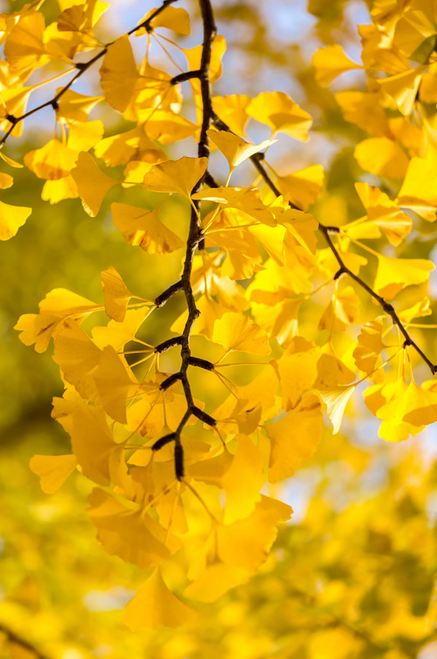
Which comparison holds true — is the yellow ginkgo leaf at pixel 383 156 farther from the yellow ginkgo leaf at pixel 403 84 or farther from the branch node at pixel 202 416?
the branch node at pixel 202 416

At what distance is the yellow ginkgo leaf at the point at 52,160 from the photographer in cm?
51

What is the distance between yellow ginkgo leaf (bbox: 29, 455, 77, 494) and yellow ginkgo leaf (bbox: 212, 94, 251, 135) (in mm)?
316

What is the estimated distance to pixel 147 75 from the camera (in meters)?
0.49

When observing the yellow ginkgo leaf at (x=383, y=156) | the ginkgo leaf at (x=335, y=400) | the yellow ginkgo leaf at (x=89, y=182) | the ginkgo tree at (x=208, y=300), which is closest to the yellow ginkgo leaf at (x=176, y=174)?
the ginkgo tree at (x=208, y=300)

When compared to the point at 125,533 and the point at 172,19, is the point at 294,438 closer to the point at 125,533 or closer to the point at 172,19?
the point at 125,533

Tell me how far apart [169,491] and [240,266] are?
7.4 inches

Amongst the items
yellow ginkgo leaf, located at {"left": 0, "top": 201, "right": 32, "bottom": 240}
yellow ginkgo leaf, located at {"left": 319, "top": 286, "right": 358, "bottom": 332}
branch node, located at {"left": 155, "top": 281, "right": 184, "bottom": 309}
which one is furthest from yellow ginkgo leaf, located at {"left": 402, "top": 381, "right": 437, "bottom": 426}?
yellow ginkgo leaf, located at {"left": 0, "top": 201, "right": 32, "bottom": 240}

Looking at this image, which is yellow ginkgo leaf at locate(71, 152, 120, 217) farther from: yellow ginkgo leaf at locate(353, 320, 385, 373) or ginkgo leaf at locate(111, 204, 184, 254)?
yellow ginkgo leaf at locate(353, 320, 385, 373)

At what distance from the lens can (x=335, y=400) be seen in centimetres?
43

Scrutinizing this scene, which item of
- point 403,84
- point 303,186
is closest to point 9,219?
point 303,186

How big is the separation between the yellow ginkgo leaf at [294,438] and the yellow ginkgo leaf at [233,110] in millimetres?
268

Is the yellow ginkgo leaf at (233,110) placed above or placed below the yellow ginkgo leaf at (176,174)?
below

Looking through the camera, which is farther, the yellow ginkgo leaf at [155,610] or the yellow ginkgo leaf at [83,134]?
the yellow ginkgo leaf at [83,134]

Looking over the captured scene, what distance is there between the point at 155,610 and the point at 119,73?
425 mm
